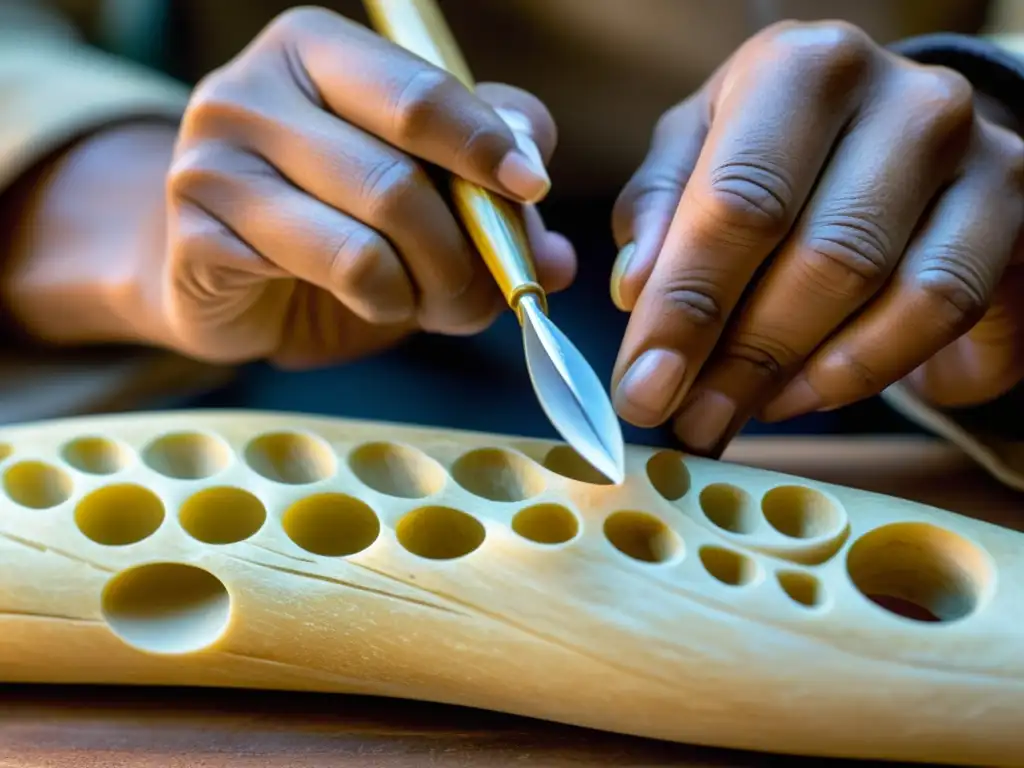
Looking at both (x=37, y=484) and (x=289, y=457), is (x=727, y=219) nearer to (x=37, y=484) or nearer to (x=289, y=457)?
(x=289, y=457)

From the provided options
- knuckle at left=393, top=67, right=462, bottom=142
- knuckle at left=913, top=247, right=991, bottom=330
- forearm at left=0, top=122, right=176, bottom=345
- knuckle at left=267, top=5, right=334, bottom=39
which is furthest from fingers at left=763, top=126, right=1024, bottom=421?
forearm at left=0, top=122, right=176, bottom=345

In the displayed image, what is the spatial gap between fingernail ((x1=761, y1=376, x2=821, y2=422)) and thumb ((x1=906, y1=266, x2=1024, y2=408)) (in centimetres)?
13

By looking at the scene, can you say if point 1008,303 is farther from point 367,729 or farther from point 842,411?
point 367,729

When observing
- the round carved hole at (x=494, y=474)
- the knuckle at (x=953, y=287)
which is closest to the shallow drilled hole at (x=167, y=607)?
the round carved hole at (x=494, y=474)

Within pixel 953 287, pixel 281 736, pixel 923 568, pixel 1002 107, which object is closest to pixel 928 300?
pixel 953 287

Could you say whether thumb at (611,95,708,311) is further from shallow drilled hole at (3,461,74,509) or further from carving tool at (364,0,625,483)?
shallow drilled hole at (3,461,74,509)

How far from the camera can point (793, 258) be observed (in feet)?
1.25

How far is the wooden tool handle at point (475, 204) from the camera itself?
15.5 inches

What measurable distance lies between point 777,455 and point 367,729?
0.28m

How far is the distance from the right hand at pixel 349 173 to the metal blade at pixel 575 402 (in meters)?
0.10

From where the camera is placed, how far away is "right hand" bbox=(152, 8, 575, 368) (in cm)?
42

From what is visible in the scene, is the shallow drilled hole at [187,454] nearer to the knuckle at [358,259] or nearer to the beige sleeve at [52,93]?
the knuckle at [358,259]

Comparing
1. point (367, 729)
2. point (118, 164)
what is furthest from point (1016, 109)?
point (118, 164)

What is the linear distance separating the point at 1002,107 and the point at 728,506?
0.31 m
